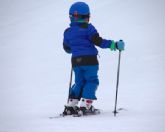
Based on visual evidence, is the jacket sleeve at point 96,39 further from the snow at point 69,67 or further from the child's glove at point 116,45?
the snow at point 69,67

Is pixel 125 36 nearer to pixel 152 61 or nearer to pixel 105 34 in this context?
pixel 105 34

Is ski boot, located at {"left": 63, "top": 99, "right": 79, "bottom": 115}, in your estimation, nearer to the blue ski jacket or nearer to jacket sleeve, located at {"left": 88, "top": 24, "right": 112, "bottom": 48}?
the blue ski jacket

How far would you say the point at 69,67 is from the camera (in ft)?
38.3

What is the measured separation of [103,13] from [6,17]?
7.27 m

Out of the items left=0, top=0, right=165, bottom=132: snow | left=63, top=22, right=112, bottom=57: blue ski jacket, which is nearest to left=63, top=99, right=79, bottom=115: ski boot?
left=0, top=0, right=165, bottom=132: snow

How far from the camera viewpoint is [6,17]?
2422cm

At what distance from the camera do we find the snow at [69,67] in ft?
19.6

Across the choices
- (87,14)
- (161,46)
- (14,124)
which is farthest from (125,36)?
(14,124)

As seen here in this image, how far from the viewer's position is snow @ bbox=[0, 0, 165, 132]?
235 inches

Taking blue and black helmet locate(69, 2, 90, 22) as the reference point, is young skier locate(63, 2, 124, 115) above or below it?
below

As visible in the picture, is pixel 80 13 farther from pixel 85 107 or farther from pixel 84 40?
pixel 85 107

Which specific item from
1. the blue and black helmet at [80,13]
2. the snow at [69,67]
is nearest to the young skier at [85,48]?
the blue and black helmet at [80,13]

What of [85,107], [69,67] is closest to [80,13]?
[85,107]

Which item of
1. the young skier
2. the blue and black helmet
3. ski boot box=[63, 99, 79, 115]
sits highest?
the blue and black helmet
